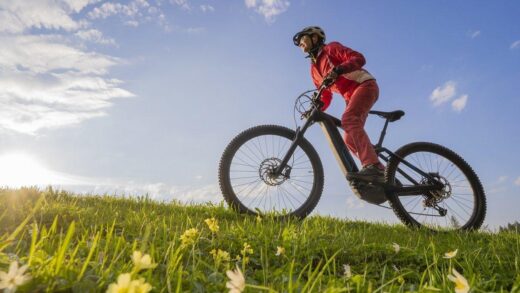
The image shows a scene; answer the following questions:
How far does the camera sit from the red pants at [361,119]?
5715 millimetres

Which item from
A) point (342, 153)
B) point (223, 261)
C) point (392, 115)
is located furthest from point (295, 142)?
point (223, 261)

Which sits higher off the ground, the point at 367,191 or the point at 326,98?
the point at 326,98

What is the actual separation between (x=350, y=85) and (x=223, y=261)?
4.01 metres

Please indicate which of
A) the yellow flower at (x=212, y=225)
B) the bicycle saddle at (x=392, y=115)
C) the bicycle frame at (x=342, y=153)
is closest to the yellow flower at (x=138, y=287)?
the yellow flower at (x=212, y=225)

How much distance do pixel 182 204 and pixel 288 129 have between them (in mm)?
1995

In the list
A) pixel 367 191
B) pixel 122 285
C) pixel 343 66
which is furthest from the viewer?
pixel 367 191

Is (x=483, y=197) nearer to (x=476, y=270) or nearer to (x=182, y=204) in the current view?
(x=476, y=270)

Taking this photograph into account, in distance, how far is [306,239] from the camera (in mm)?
3389

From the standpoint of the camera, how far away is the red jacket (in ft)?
19.2

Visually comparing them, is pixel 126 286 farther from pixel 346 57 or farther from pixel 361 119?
pixel 346 57

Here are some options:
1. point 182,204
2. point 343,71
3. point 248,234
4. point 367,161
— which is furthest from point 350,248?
point 182,204

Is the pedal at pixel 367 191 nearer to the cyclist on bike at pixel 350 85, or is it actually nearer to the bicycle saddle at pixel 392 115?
the cyclist on bike at pixel 350 85

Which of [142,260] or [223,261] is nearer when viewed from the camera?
[142,260]

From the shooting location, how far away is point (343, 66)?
223 inches
